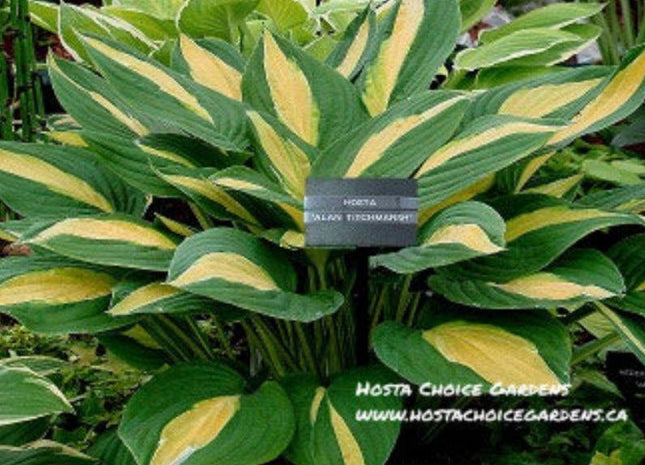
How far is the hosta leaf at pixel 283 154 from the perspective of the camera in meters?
1.24

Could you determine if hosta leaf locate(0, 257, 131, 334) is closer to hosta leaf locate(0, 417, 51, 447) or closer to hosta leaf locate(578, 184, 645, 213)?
hosta leaf locate(0, 417, 51, 447)

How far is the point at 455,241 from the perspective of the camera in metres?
1.08

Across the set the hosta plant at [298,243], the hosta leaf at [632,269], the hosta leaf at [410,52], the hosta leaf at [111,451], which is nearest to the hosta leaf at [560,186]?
the hosta plant at [298,243]

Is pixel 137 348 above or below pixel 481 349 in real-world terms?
below

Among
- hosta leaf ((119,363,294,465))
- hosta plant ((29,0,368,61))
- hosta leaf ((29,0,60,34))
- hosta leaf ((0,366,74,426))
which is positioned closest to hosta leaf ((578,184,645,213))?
hosta leaf ((119,363,294,465))

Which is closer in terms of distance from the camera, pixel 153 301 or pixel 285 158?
pixel 153 301

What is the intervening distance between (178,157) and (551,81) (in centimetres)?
56

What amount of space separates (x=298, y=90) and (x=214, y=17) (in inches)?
21.5

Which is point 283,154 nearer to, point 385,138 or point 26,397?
point 385,138

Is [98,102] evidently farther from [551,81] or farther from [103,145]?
[551,81]

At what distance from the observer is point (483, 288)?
1.18m

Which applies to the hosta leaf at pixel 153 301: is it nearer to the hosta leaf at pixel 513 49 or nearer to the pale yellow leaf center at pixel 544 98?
the pale yellow leaf center at pixel 544 98

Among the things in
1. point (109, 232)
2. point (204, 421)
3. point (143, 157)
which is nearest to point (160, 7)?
point (143, 157)

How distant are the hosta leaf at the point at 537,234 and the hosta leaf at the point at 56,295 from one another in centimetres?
47
